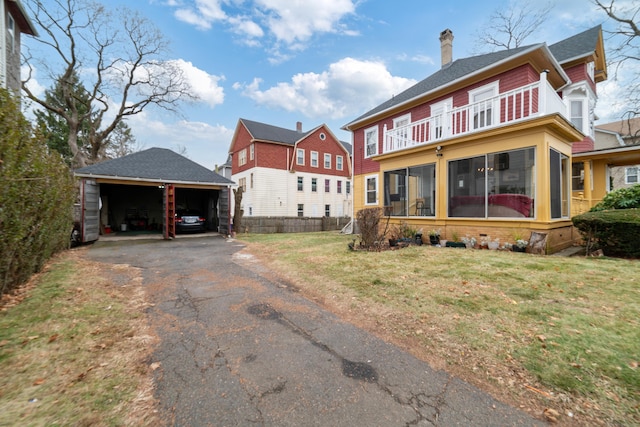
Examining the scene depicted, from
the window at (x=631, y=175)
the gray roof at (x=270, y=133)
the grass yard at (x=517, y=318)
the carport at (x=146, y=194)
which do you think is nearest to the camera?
the grass yard at (x=517, y=318)

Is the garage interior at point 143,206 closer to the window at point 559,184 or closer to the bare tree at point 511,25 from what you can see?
the window at point 559,184

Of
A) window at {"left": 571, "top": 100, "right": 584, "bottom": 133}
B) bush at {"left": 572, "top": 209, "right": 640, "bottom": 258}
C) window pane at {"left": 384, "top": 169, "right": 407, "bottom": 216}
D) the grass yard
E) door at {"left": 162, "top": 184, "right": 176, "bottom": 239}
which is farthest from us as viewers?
door at {"left": 162, "top": 184, "right": 176, "bottom": 239}

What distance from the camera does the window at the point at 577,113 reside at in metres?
11.0

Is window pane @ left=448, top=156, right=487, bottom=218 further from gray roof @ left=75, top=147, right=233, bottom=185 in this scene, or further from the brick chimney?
gray roof @ left=75, top=147, right=233, bottom=185

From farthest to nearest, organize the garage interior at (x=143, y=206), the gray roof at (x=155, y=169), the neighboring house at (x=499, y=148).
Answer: the garage interior at (x=143, y=206) < the gray roof at (x=155, y=169) < the neighboring house at (x=499, y=148)

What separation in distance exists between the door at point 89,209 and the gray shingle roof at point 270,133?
12.5 meters

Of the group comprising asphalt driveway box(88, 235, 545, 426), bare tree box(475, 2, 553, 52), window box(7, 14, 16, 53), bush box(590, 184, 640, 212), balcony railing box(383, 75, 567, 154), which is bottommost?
asphalt driveway box(88, 235, 545, 426)

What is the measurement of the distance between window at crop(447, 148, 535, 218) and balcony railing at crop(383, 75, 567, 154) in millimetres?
1105

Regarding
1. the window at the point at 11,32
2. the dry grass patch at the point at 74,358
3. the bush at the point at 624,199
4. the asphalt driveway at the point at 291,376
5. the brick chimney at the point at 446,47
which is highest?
the brick chimney at the point at 446,47

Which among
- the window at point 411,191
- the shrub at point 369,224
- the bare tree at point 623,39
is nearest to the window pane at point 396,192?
the window at point 411,191

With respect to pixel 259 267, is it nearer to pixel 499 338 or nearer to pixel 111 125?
pixel 499 338

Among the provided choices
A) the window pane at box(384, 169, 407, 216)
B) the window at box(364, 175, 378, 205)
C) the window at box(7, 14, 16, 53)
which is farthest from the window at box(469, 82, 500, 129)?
the window at box(7, 14, 16, 53)

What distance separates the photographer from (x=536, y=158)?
710 centimetres

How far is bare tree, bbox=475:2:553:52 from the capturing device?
640 inches
